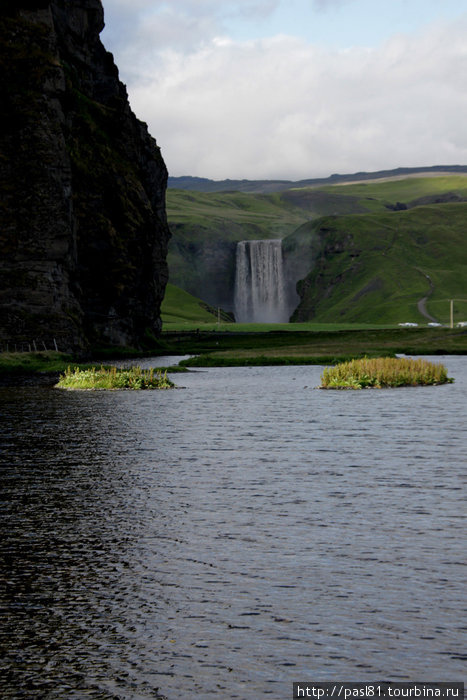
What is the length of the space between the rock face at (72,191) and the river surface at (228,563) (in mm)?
78287

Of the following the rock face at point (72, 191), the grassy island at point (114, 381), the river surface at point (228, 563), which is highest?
the rock face at point (72, 191)

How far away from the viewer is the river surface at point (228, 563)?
1462 centimetres

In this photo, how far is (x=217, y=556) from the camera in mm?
21297

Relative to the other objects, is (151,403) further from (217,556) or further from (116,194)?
(116,194)

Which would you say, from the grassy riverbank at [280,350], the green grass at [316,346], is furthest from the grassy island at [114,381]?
the green grass at [316,346]

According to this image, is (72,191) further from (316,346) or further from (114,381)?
(114,381)

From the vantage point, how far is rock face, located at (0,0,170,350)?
120500 mm

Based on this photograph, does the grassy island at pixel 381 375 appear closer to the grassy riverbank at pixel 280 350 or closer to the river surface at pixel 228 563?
the grassy riverbank at pixel 280 350

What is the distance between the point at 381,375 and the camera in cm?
8256

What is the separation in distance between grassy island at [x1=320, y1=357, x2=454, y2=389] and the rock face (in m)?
49.3

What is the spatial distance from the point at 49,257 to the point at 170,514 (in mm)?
100018

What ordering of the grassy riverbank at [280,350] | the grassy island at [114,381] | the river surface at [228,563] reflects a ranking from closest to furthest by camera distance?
the river surface at [228,563] < the grassy island at [114,381] < the grassy riverbank at [280,350]

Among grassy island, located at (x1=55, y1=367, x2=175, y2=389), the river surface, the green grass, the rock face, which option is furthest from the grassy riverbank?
the river surface

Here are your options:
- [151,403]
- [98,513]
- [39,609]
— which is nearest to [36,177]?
[151,403]
